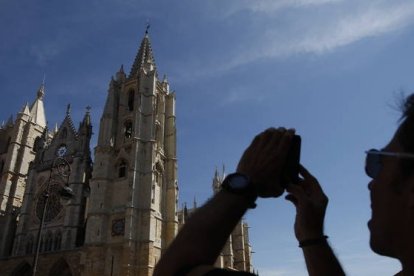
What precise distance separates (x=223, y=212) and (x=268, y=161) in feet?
0.95

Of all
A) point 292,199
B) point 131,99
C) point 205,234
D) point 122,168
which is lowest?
point 205,234

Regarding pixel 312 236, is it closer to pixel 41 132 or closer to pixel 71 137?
pixel 71 137

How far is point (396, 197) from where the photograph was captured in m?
1.43

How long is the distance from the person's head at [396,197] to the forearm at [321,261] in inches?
25.8

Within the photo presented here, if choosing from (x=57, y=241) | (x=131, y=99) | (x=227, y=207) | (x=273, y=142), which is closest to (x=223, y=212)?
(x=227, y=207)

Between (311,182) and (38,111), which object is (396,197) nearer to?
(311,182)

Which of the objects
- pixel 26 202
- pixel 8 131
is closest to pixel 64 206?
pixel 26 202

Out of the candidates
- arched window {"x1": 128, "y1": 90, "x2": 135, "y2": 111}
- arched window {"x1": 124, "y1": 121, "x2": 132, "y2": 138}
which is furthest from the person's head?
arched window {"x1": 128, "y1": 90, "x2": 135, "y2": 111}

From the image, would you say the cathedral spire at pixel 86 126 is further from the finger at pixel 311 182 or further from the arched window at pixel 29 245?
the finger at pixel 311 182

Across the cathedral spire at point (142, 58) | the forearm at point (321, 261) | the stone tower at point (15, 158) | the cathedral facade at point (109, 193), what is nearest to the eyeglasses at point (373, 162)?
the forearm at point (321, 261)

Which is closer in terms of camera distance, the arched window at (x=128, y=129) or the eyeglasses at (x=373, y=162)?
the eyeglasses at (x=373, y=162)

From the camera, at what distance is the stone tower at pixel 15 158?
36719 mm

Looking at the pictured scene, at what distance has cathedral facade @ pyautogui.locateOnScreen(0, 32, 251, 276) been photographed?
28.2 m

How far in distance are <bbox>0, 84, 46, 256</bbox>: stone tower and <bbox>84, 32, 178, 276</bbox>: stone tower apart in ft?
37.8
